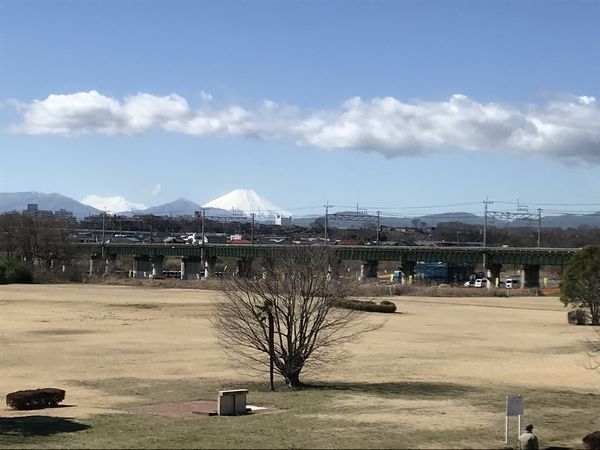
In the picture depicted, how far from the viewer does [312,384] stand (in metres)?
37.4

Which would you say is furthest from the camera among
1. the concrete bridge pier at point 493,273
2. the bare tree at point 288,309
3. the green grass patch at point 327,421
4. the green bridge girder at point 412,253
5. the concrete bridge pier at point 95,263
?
the concrete bridge pier at point 95,263

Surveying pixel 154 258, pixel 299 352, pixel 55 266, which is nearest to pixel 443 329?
pixel 299 352

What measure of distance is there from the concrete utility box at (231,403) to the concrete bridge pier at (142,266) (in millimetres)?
159610

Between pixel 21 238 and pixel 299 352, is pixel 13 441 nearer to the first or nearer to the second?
pixel 299 352

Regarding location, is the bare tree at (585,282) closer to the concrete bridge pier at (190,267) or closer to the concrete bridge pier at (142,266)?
the concrete bridge pier at (190,267)

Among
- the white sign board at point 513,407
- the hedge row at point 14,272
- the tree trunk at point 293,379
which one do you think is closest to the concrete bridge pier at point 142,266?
the hedge row at point 14,272

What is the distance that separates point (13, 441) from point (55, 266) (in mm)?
140187

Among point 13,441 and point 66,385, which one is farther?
point 66,385

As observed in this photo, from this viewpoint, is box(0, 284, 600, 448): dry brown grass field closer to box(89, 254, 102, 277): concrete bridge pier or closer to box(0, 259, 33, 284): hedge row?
box(0, 259, 33, 284): hedge row

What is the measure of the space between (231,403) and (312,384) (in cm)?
932

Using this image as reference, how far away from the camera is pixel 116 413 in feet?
93.8

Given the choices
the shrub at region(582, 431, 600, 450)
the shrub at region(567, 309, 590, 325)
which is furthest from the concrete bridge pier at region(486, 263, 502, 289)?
the shrub at region(582, 431, 600, 450)

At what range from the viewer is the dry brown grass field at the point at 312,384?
78.6ft

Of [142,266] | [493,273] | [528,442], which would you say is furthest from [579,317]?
[142,266]
